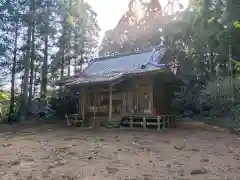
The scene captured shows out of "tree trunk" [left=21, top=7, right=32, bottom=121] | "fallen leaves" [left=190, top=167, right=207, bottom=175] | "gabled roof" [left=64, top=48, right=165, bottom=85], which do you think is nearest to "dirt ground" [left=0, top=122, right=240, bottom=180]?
"fallen leaves" [left=190, top=167, right=207, bottom=175]

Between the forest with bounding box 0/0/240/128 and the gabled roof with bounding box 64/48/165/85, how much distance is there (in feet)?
13.1

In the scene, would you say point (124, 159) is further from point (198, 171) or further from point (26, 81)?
point (26, 81)

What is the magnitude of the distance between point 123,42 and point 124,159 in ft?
84.0

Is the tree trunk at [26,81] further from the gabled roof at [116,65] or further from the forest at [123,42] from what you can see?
the gabled roof at [116,65]

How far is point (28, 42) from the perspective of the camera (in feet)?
64.9

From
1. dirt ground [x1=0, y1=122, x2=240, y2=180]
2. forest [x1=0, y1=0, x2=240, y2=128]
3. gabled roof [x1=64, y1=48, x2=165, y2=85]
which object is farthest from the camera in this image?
forest [x1=0, y1=0, x2=240, y2=128]

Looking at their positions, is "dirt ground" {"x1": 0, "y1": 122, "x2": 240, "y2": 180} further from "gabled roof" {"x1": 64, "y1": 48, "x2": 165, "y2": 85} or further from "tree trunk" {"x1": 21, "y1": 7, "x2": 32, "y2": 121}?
"tree trunk" {"x1": 21, "y1": 7, "x2": 32, "y2": 121}

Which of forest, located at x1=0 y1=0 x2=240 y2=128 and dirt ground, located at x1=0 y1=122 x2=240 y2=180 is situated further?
forest, located at x1=0 y1=0 x2=240 y2=128

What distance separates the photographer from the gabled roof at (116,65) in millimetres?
15211

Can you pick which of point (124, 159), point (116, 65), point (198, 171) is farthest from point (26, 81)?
point (198, 171)

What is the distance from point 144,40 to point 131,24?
3.36 meters

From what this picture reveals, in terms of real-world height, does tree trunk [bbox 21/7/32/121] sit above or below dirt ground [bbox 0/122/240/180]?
above

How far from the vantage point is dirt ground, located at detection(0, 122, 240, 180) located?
18.6 ft

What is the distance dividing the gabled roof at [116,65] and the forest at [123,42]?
13.1 feet
